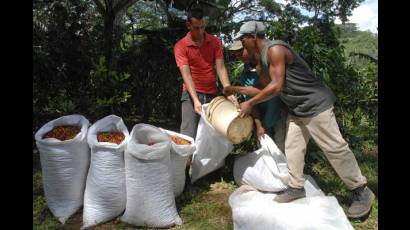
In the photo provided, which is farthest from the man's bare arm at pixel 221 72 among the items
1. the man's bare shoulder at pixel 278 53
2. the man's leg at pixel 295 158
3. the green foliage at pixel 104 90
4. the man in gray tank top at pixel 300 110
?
the green foliage at pixel 104 90

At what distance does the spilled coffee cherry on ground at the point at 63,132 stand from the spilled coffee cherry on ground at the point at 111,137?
0.23 metres

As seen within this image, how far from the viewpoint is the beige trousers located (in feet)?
11.9

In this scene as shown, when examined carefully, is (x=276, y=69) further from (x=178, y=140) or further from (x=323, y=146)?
(x=178, y=140)

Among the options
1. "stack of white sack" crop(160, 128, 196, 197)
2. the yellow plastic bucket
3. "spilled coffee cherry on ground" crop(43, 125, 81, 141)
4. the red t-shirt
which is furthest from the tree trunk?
the yellow plastic bucket

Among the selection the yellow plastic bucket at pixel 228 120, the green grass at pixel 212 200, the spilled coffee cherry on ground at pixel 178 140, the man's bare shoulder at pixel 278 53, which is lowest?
the green grass at pixel 212 200

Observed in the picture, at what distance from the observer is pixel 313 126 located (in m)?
3.67

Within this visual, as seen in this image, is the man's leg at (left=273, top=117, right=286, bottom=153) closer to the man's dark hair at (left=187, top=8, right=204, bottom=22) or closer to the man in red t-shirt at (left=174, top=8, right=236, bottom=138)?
the man in red t-shirt at (left=174, top=8, right=236, bottom=138)

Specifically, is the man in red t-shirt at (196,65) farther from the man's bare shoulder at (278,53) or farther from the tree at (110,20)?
the tree at (110,20)

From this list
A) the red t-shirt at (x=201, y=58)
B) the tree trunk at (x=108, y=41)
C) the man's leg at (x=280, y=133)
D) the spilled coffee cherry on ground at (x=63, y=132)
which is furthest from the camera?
the tree trunk at (x=108, y=41)

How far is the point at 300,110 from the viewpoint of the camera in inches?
144

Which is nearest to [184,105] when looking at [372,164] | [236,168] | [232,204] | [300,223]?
[236,168]

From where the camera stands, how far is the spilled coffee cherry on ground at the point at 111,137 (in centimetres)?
370

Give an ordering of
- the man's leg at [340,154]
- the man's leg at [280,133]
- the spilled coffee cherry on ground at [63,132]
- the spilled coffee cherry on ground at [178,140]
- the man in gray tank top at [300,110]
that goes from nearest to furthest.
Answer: the man in gray tank top at [300,110]
the man's leg at [340,154]
the spilled coffee cherry on ground at [63,132]
the spilled coffee cherry on ground at [178,140]
the man's leg at [280,133]

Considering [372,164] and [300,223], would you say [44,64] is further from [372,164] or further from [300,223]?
[372,164]
